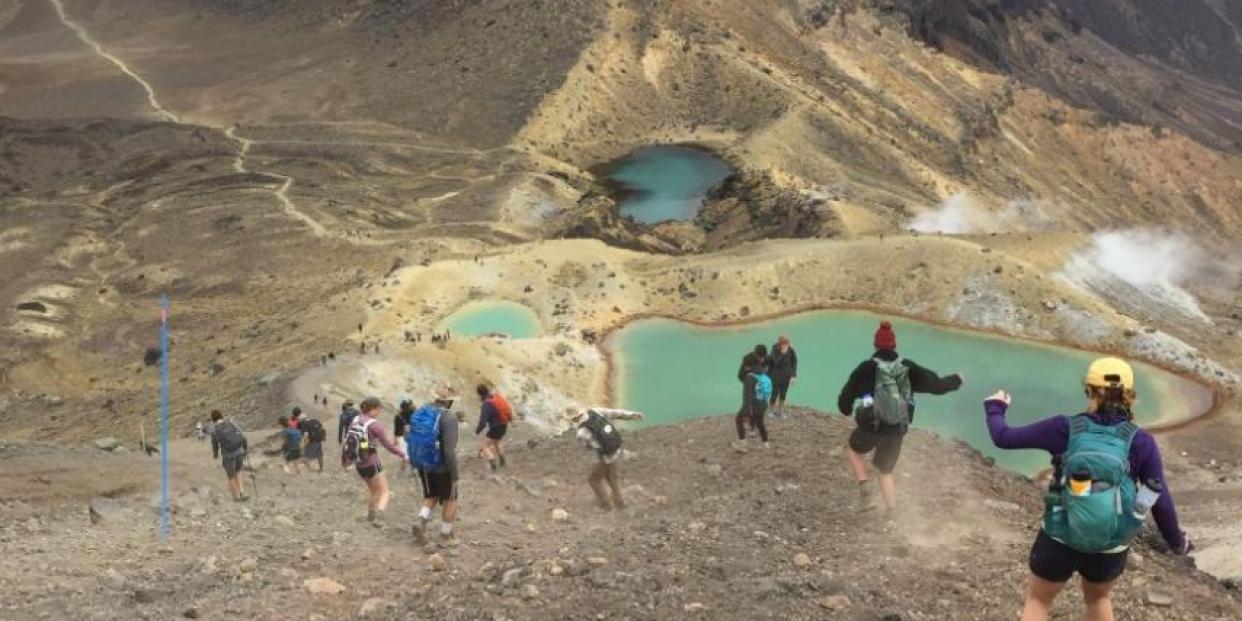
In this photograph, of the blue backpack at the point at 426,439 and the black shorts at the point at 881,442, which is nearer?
the black shorts at the point at 881,442

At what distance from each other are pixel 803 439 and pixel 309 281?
3499 cm

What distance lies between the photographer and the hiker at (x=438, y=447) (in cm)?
1217

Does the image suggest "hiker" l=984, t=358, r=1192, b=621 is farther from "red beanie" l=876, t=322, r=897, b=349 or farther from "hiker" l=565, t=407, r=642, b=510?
"hiker" l=565, t=407, r=642, b=510

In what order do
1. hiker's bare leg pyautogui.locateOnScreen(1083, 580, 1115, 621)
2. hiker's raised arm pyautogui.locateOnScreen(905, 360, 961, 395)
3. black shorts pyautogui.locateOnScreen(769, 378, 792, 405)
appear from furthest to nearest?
black shorts pyautogui.locateOnScreen(769, 378, 792, 405) → hiker's raised arm pyautogui.locateOnScreen(905, 360, 961, 395) → hiker's bare leg pyautogui.locateOnScreen(1083, 580, 1115, 621)

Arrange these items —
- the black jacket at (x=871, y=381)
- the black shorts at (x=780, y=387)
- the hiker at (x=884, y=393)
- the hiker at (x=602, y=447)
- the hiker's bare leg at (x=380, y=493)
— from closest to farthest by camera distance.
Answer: the black jacket at (x=871, y=381) → the hiker at (x=884, y=393) → the hiker's bare leg at (x=380, y=493) → the hiker at (x=602, y=447) → the black shorts at (x=780, y=387)

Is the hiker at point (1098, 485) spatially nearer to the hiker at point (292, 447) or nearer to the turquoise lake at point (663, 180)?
the hiker at point (292, 447)

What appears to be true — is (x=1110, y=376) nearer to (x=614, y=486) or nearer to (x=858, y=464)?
(x=858, y=464)

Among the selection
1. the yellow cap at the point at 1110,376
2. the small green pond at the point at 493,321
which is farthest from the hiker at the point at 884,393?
the small green pond at the point at 493,321

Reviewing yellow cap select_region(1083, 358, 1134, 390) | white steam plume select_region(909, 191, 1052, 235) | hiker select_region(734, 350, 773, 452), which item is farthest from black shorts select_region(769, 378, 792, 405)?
white steam plume select_region(909, 191, 1052, 235)

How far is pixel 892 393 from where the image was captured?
11523mm

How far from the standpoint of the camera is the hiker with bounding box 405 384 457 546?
1217 cm

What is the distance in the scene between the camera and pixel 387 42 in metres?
93.6

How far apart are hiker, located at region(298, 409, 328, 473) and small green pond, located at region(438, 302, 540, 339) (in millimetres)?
14882

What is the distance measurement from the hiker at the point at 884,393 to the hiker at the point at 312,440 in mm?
11167
